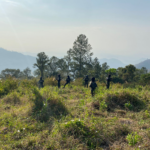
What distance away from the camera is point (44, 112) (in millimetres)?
5379

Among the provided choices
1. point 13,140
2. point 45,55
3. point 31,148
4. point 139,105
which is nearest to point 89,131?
point 31,148

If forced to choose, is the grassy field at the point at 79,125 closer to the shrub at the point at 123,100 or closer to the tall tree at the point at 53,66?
the shrub at the point at 123,100

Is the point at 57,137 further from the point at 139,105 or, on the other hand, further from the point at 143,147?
the point at 139,105

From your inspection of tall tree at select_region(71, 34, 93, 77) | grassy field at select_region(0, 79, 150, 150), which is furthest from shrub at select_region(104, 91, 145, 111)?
tall tree at select_region(71, 34, 93, 77)

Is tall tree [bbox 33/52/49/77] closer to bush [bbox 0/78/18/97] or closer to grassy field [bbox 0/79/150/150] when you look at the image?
bush [bbox 0/78/18/97]

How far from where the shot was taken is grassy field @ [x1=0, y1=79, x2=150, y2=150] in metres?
3.41

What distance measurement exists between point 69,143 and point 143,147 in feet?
5.93

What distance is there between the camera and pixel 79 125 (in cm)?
386

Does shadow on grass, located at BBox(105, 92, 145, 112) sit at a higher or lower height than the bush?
lower

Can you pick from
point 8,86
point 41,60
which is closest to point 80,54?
point 41,60

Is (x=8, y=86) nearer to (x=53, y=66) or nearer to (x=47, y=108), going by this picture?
(x=47, y=108)

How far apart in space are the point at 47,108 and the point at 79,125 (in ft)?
7.39

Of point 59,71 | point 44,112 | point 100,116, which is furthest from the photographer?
point 59,71

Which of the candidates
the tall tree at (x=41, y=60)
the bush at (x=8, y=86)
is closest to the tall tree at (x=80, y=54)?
the tall tree at (x=41, y=60)
